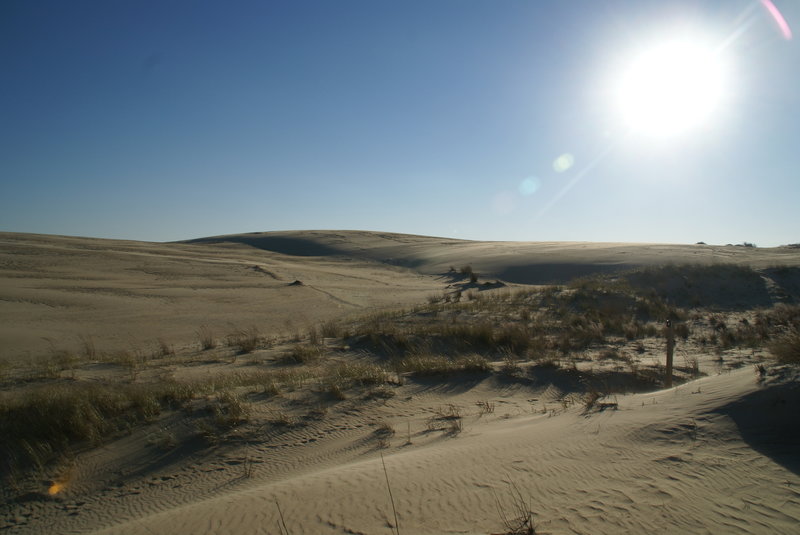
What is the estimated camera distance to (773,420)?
3.96 metres

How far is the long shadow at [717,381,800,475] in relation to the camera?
3.57 metres

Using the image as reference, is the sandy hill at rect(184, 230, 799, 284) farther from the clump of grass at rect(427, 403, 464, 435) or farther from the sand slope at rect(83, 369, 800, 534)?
the sand slope at rect(83, 369, 800, 534)

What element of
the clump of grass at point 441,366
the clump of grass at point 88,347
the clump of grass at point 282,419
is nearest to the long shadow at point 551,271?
the clump of grass at point 441,366

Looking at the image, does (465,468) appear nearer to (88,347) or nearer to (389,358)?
(389,358)

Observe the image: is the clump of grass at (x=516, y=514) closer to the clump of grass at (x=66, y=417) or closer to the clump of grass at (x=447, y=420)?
the clump of grass at (x=447, y=420)

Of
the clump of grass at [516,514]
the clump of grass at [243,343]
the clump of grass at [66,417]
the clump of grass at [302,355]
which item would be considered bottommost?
the clump of grass at [243,343]

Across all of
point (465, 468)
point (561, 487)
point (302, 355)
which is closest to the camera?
point (561, 487)

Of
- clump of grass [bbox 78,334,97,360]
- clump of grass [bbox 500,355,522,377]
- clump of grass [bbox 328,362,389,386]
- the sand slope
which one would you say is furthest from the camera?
clump of grass [bbox 78,334,97,360]

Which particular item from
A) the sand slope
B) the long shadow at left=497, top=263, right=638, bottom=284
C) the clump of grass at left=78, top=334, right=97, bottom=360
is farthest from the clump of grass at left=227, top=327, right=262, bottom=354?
the long shadow at left=497, top=263, right=638, bottom=284

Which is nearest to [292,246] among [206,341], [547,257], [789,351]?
[547,257]

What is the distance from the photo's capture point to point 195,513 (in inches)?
135

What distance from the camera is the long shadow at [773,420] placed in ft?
11.7

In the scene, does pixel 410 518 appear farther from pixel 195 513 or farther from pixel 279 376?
pixel 279 376

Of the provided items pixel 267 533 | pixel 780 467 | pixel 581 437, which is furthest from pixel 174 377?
pixel 780 467
